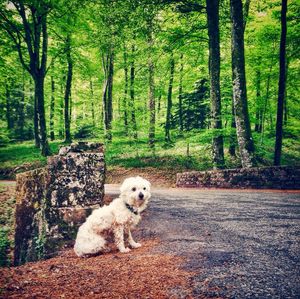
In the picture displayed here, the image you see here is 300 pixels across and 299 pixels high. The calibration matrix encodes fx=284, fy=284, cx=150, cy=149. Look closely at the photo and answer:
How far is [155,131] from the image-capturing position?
1962 centimetres

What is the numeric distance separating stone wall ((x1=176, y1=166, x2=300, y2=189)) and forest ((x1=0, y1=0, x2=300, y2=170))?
85 centimetres

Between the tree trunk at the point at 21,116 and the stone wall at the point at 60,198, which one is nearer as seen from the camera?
the stone wall at the point at 60,198

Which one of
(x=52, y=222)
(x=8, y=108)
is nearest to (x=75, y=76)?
(x=8, y=108)

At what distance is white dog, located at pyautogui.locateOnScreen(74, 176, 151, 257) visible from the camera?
4410 mm

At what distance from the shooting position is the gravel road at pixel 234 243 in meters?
2.82

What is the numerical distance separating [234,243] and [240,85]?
386 inches

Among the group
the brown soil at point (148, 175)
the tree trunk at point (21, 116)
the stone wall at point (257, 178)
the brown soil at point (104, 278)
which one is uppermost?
the tree trunk at point (21, 116)

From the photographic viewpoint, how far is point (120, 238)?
176 inches

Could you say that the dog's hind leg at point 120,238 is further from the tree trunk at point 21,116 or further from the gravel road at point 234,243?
the tree trunk at point 21,116

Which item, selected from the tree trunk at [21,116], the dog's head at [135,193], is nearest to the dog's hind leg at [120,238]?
the dog's head at [135,193]

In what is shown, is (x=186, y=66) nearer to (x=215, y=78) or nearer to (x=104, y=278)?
(x=215, y=78)

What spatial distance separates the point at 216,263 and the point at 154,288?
930mm

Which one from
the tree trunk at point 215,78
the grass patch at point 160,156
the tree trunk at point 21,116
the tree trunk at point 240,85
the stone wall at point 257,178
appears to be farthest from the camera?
the tree trunk at point 21,116

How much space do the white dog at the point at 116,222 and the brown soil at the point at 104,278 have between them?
7.9 inches
